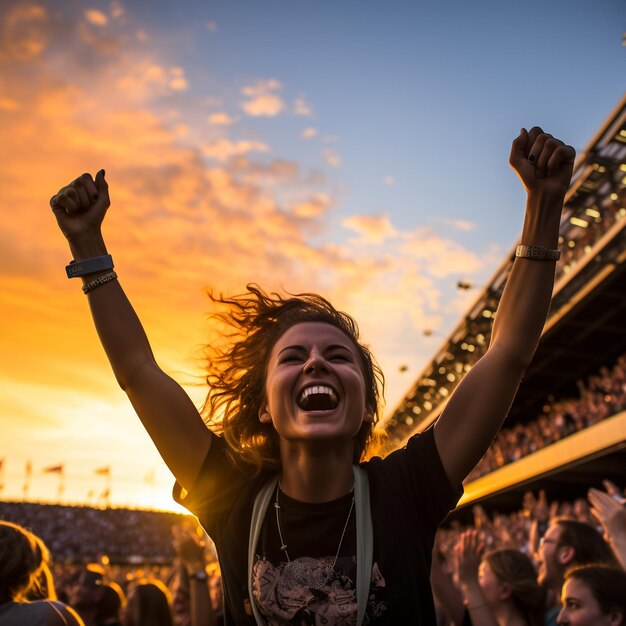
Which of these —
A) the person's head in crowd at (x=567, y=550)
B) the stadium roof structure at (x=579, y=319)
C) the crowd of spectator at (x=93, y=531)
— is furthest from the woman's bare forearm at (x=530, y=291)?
the crowd of spectator at (x=93, y=531)

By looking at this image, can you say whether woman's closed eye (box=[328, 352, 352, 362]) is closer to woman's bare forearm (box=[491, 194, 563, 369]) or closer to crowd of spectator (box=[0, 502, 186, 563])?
woman's bare forearm (box=[491, 194, 563, 369])

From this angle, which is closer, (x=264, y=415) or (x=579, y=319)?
(x=264, y=415)

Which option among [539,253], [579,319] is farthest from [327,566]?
[579,319]

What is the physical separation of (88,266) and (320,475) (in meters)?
0.91

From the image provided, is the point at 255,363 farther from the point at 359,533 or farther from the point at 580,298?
the point at 580,298

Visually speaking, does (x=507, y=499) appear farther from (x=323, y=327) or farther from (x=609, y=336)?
(x=323, y=327)

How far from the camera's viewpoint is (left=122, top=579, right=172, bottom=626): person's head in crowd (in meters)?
4.97


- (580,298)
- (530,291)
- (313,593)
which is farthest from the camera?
(580,298)

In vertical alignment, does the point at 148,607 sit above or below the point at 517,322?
below

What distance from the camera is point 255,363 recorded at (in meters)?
2.56

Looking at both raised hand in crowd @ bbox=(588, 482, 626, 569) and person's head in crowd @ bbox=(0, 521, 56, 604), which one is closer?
person's head in crowd @ bbox=(0, 521, 56, 604)

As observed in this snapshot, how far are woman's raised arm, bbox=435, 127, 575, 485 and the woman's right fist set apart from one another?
116cm

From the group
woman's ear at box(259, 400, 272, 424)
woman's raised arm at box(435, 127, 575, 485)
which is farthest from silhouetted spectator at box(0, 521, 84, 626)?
woman's raised arm at box(435, 127, 575, 485)

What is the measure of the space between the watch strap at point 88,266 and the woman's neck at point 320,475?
0.79m
